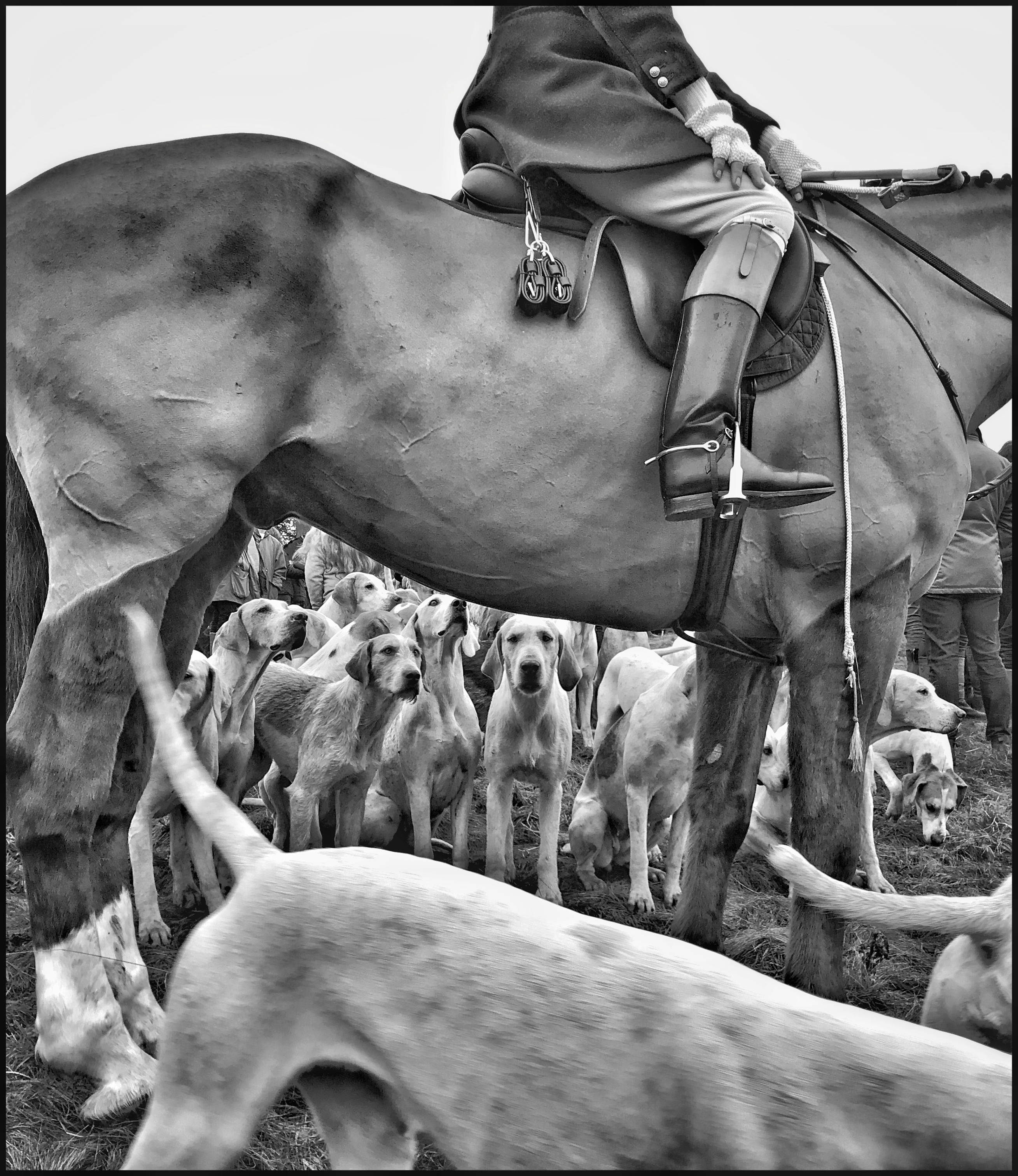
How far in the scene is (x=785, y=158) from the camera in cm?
364

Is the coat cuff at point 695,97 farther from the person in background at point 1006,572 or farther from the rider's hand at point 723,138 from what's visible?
the person in background at point 1006,572

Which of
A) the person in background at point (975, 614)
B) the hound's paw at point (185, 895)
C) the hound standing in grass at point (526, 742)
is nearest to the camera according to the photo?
the hound's paw at point (185, 895)

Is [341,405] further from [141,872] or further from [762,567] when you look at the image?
[141,872]

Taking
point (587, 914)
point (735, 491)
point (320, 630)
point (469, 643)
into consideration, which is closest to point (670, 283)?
point (735, 491)

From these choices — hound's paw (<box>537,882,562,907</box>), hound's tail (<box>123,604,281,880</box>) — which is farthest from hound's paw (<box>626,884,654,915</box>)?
hound's tail (<box>123,604,281,880</box>)

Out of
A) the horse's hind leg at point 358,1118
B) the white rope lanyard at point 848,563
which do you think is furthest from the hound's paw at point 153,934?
the horse's hind leg at point 358,1118

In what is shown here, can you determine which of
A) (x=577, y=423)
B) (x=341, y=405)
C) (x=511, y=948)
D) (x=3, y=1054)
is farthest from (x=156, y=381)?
(x=511, y=948)

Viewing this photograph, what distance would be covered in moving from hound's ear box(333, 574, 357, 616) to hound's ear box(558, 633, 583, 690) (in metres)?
3.05

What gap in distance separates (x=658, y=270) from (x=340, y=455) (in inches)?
40.3

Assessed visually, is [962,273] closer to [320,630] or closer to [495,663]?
[495,663]

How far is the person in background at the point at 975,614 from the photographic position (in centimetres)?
931

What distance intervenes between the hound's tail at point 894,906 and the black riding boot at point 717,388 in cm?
126

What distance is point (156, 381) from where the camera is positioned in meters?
2.86

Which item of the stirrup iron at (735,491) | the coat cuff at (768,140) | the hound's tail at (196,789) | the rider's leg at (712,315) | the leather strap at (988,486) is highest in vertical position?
the coat cuff at (768,140)
